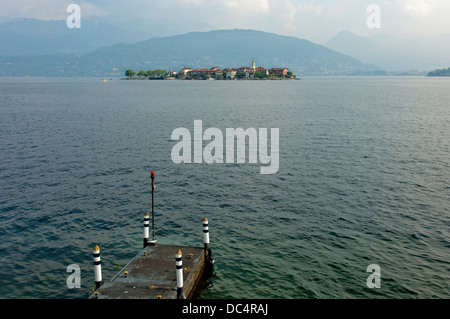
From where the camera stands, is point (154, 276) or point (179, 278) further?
point (154, 276)

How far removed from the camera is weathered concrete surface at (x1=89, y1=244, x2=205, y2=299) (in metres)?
15.6

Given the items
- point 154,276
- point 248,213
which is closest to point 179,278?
point 154,276

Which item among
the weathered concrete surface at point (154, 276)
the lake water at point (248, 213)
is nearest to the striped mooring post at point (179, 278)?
the weathered concrete surface at point (154, 276)

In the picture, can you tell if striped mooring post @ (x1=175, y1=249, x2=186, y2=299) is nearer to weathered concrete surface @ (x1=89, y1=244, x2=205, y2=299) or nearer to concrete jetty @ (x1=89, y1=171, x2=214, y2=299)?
concrete jetty @ (x1=89, y1=171, x2=214, y2=299)

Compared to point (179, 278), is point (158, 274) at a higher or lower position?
lower

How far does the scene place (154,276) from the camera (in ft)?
56.1

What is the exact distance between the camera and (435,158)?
46094 millimetres

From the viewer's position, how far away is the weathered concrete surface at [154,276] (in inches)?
615

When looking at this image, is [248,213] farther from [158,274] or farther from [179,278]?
[179,278]

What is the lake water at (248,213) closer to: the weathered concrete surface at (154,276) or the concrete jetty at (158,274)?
the concrete jetty at (158,274)
